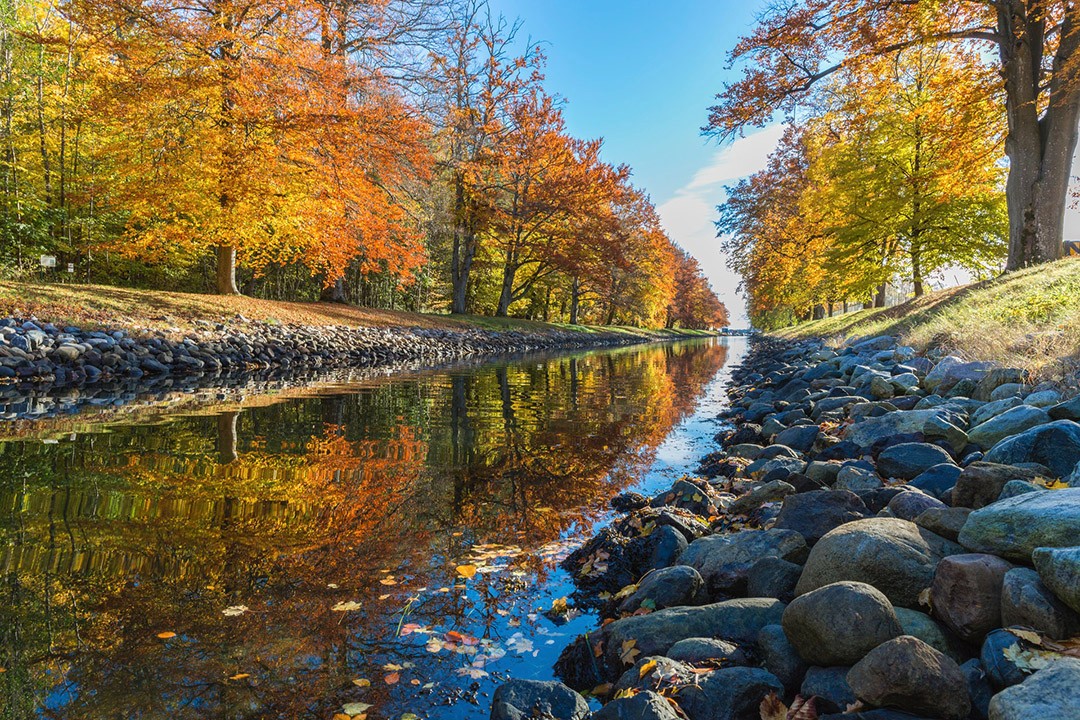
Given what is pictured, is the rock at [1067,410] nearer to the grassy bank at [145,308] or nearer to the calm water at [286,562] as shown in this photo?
the calm water at [286,562]

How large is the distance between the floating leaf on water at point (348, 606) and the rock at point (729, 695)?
1.79 metres

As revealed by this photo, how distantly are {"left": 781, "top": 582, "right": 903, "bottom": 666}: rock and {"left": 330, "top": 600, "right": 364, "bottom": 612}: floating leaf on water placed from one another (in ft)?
7.18

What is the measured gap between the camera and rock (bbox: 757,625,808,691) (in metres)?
2.28

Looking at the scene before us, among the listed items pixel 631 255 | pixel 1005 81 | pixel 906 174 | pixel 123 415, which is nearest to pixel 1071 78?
pixel 1005 81

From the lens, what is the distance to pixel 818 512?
3.45 m

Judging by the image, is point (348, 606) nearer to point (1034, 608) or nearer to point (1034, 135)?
point (1034, 608)

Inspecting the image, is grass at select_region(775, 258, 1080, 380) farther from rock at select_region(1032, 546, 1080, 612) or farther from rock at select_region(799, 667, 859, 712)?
rock at select_region(799, 667, 859, 712)

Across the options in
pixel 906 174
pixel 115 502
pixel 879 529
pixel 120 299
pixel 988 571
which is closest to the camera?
pixel 988 571

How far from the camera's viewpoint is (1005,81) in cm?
1252

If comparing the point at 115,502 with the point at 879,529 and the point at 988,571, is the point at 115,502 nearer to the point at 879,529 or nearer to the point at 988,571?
the point at 879,529

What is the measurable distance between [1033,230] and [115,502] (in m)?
17.0

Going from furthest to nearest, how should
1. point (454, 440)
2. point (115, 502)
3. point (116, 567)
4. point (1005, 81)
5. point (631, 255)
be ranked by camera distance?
point (631, 255), point (1005, 81), point (454, 440), point (115, 502), point (116, 567)

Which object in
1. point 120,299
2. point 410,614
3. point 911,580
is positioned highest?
point 120,299

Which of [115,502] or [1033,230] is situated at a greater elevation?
[1033,230]
